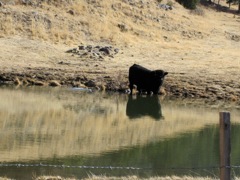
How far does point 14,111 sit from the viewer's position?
2122 cm

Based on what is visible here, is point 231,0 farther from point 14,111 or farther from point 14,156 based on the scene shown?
point 14,156

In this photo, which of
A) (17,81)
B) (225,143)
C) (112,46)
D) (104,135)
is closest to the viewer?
(225,143)

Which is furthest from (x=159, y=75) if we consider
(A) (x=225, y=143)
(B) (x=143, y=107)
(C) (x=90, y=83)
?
(A) (x=225, y=143)

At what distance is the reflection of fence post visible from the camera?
8.16 m

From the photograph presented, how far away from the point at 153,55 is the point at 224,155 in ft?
93.3

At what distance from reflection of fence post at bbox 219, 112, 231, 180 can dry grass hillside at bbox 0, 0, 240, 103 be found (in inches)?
736

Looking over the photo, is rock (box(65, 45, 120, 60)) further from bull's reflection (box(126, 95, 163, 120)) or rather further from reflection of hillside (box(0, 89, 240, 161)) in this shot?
bull's reflection (box(126, 95, 163, 120))

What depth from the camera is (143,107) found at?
24.2m

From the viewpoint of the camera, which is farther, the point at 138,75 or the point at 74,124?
the point at 138,75

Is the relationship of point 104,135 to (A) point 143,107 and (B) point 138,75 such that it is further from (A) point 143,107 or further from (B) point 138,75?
(B) point 138,75

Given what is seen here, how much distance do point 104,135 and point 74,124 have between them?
2.09 metres

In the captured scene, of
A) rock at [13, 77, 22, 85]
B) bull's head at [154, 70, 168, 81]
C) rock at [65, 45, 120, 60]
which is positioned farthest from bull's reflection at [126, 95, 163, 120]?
rock at [65, 45, 120, 60]

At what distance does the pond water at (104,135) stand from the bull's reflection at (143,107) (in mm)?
15

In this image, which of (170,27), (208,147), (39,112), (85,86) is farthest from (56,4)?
(208,147)
